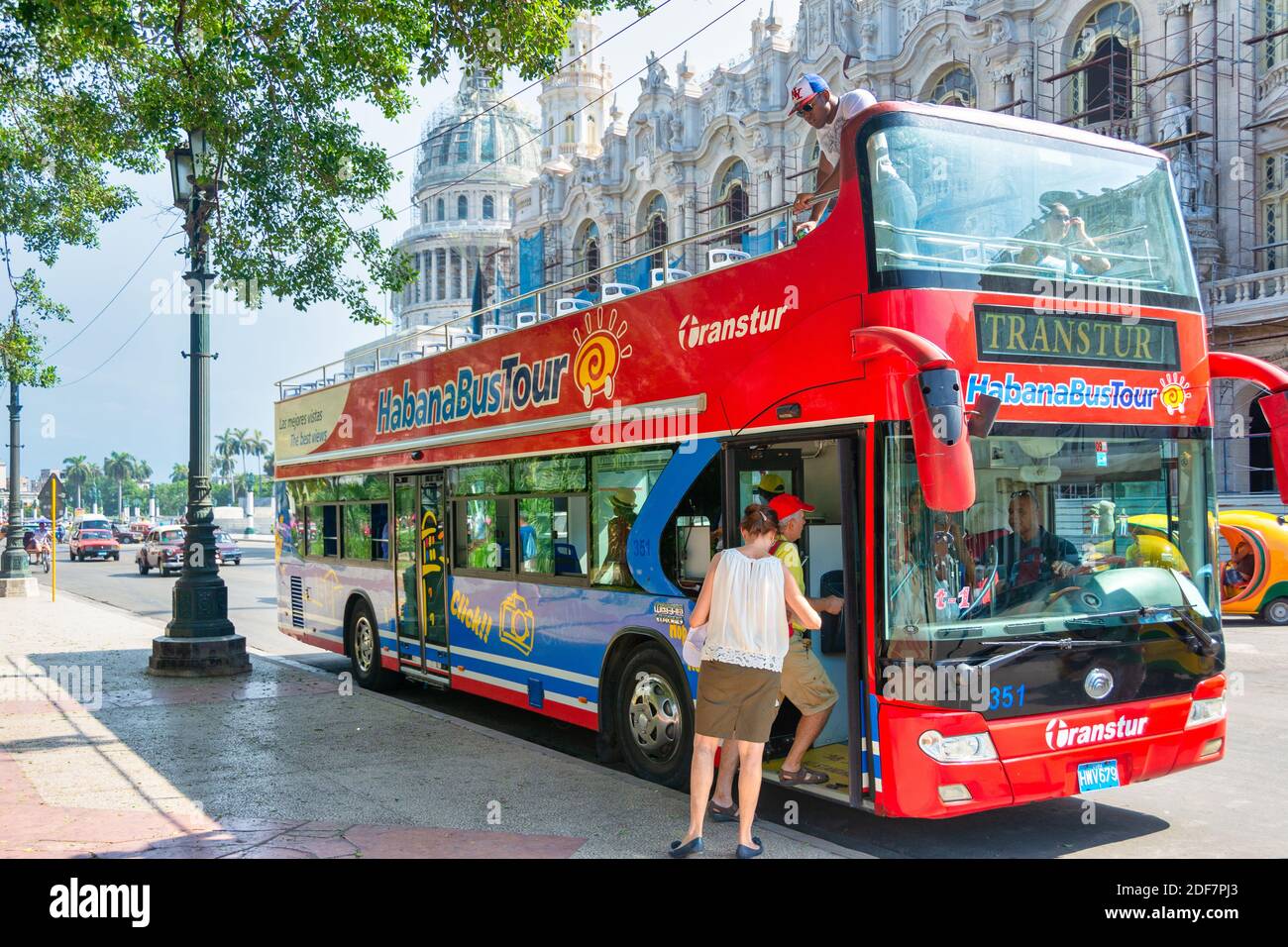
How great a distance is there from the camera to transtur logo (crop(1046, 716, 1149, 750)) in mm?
5844

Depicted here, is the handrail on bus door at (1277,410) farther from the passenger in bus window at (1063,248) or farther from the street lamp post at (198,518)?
the street lamp post at (198,518)

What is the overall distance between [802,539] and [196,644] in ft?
26.7

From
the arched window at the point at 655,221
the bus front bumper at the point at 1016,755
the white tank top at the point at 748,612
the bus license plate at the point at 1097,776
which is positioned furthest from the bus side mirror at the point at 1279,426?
the arched window at the point at 655,221

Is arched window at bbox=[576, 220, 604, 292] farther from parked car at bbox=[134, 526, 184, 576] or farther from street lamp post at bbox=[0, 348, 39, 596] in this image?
street lamp post at bbox=[0, 348, 39, 596]

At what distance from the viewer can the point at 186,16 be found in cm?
1036

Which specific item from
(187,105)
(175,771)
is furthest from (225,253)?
(175,771)

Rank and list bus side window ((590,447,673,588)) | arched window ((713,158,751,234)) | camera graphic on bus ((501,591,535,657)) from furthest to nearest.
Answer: arched window ((713,158,751,234))
camera graphic on bus ((501,591,535,657))
bus side window ((590,447,673,588))

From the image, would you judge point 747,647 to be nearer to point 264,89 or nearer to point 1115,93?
point 264,89

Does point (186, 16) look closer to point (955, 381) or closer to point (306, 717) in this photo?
point (306, 717)

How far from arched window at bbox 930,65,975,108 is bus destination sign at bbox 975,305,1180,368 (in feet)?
106

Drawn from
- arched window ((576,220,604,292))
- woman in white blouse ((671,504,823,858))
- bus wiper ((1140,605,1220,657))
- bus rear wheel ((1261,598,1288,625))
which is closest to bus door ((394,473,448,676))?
woman in white blouse ((671,504,823,858))

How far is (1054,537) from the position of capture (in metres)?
6.00

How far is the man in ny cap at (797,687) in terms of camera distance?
659 centimetres
